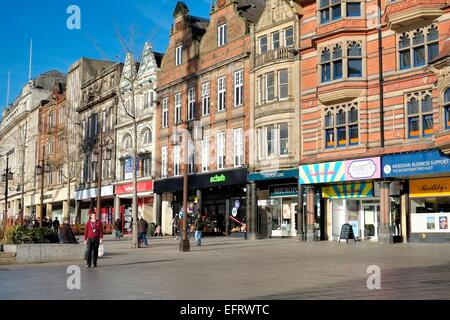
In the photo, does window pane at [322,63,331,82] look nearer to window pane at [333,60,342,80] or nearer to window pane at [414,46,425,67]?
window pane at [333,60,342,80]

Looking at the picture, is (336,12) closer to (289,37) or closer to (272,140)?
(289,37)

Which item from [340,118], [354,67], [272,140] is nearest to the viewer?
[354,67]

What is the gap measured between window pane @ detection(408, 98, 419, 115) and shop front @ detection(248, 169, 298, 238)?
8877 millimetres

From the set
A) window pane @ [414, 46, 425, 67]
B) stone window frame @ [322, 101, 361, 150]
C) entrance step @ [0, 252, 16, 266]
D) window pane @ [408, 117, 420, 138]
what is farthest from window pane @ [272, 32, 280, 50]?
entrance step @ [0, 252, 16, 266]

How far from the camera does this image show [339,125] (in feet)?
104

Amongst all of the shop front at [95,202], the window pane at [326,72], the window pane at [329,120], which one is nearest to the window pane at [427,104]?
the window pane at [329,120]

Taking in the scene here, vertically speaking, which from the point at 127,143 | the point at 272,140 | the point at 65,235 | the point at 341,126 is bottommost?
the point at 65,235

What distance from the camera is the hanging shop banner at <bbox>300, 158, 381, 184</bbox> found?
2953 centimetres

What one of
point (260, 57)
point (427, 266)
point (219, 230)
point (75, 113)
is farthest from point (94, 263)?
point (75, 113)

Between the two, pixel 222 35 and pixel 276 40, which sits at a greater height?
pixel 222 35

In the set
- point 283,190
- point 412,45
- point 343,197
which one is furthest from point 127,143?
point 412,45

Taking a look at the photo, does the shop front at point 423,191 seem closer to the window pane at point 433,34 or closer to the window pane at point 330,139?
the window pane at point 330,139

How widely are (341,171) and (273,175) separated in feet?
18.2

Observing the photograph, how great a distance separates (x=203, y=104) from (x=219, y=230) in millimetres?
9330
